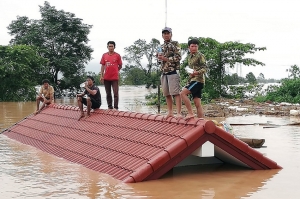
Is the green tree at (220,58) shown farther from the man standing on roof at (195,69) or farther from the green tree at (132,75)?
the green tree at (132,75)

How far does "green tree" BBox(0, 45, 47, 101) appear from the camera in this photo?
32094 mm

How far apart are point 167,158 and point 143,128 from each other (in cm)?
166

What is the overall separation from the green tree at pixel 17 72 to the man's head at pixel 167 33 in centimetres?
2506

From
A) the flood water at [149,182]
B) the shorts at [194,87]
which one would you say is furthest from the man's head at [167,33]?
the flood water at [149,182]

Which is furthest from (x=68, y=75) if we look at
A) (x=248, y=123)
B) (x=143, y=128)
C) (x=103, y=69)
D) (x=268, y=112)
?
(x=143, y=128)

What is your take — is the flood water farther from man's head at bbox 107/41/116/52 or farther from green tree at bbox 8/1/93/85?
green tree at bbox 8/1/93/85

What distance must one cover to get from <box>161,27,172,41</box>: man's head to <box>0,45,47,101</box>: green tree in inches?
987

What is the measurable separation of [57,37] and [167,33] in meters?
32.2

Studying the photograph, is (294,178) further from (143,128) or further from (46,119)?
(46,119)

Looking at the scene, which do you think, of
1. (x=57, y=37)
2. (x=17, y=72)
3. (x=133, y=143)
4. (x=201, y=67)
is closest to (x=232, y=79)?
(x=17, y=72)

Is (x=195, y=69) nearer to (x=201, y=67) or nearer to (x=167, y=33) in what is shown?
(x=201, y=67)

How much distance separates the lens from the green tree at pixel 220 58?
1093 inches

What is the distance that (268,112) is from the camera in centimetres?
1948

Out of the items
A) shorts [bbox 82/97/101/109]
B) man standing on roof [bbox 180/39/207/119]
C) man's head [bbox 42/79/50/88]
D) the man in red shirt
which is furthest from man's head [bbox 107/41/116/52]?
man's head [bbox 42/79/50/88]
